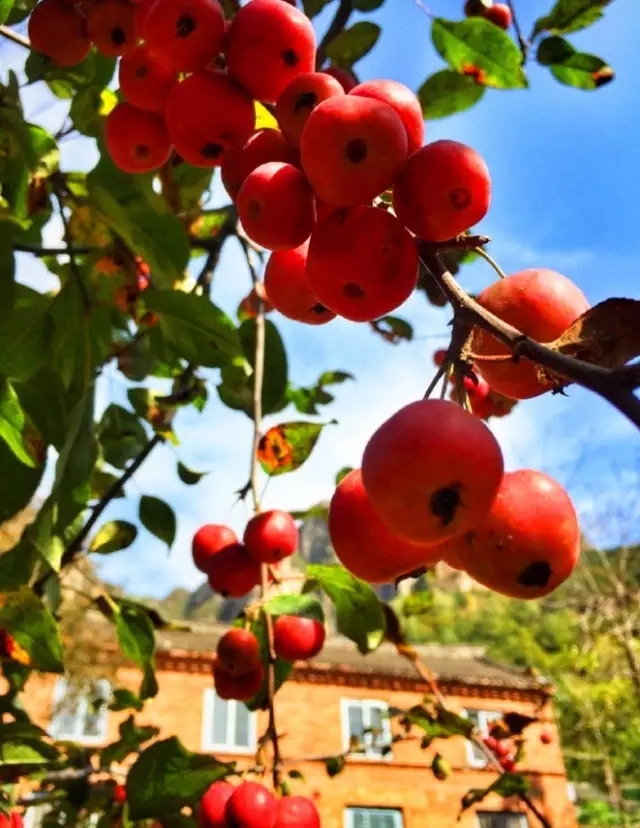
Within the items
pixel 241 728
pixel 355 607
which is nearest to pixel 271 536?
pixel 355 607

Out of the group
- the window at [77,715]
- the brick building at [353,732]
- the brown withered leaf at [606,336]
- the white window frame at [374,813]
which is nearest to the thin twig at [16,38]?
the brown withered leaf at [606,336]

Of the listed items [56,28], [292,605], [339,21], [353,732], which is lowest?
[292,605]

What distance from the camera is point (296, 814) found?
4.58 ft

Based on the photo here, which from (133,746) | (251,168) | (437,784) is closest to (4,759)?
(133,746)

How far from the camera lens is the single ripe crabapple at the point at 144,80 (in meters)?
1.05

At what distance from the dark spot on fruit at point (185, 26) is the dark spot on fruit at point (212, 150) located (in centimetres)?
13

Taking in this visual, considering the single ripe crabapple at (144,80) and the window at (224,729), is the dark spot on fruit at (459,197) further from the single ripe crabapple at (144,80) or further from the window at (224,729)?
the window at (224,729)

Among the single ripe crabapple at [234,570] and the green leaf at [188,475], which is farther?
the green leaf at [188,475]

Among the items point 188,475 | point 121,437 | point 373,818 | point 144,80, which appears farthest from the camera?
point 373,818

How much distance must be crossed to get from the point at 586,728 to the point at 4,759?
52.9 ft

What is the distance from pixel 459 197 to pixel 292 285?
0.27 m

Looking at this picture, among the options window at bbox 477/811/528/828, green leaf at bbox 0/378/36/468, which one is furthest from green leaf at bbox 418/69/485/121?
window at bbox 477/811/528/828

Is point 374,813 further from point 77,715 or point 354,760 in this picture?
point 77,715

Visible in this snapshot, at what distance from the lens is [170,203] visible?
196 cm
